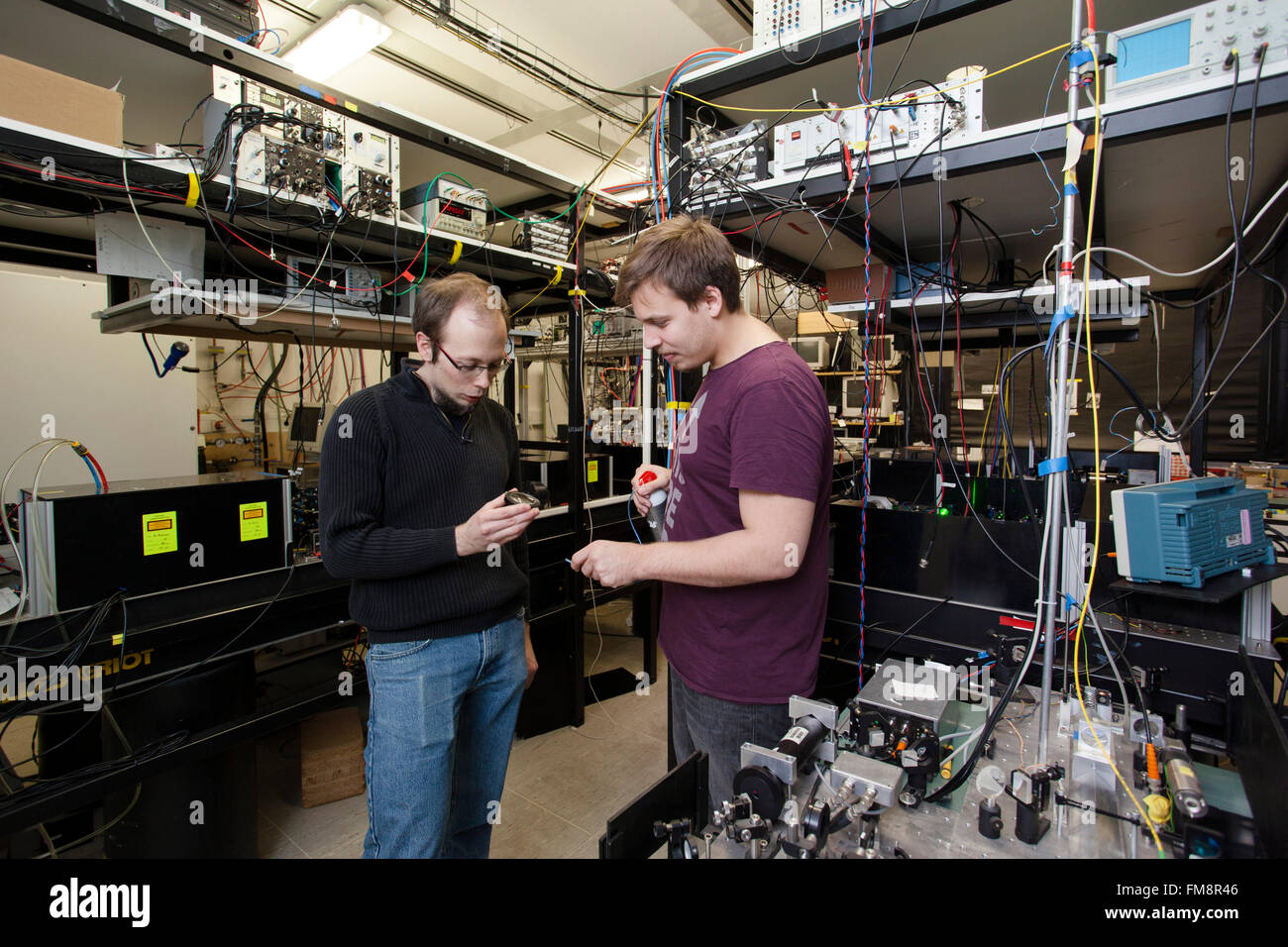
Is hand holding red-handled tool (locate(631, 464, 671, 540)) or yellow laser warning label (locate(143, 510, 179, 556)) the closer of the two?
hand holding red-handled tool (locate(631, 464, 671, 540))

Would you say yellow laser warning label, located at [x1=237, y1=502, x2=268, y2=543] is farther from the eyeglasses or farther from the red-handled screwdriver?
the red-handled screwdriver

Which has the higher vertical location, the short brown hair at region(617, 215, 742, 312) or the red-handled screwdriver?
the short brown hair at region(617, 215, 742, 312)

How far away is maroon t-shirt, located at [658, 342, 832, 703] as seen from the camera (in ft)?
3.29

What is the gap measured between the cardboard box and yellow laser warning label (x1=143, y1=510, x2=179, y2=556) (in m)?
0.87

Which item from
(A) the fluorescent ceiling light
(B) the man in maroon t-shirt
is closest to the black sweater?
(B) the man in maroon t-shirt

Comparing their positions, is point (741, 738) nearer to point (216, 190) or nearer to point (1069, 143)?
point (1069, 143)

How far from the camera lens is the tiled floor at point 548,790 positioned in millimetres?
2035

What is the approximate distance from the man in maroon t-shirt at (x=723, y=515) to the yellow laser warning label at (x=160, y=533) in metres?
1.21

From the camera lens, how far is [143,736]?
1.67 metres

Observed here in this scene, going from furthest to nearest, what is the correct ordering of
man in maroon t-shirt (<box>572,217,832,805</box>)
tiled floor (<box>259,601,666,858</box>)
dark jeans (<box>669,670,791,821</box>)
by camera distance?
tiled floor (<box>259,601,666,858</box>) → dark jeans (<box>669,670,791,821</box>) → man in maroon t-shirt (<box>572,217,832,805</box>)

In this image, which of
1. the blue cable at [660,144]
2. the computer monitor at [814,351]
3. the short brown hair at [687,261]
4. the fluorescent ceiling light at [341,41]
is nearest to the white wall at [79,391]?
the fluorescent ceiling light at [341,41]

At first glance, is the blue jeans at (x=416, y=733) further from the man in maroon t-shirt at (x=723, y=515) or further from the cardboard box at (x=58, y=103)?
the cardboard box at (x=58, y=103)

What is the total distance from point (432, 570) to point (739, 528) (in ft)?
2.12
